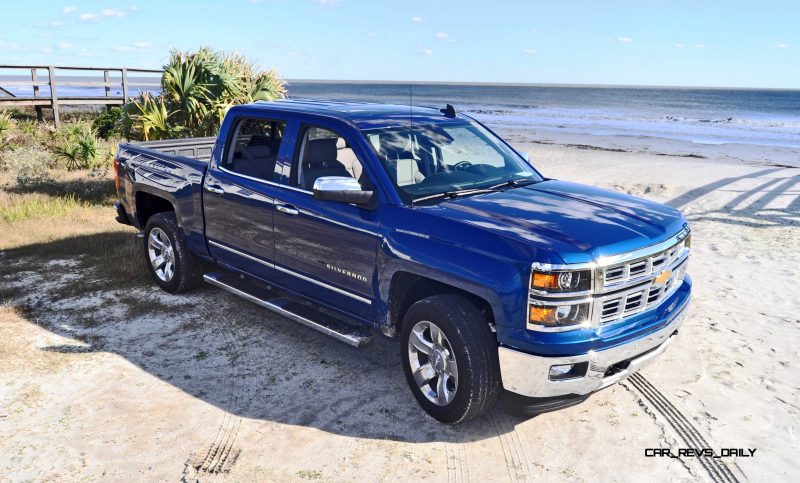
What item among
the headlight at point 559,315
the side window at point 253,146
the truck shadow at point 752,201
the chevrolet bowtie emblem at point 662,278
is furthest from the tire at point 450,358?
the truck shadow at point 752,201

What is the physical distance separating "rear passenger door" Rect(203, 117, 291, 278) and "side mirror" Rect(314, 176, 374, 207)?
0.93 meters

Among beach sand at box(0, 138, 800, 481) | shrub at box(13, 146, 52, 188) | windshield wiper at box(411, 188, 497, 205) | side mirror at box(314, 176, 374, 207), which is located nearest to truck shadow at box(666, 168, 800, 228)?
beach sand at box(0, 138, 800, 481)

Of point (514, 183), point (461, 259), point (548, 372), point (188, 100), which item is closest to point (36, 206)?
point (188, 100)

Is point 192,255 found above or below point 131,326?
above

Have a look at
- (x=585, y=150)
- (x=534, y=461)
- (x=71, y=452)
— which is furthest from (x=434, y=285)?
(x=585, y=150)

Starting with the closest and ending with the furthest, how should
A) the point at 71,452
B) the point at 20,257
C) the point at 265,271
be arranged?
1. the point at 71,452
2. the point at 265,271
3. the point at 20,257

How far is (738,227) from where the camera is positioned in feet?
31.0

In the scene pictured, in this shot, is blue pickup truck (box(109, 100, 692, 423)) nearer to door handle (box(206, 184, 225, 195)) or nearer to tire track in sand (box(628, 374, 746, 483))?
door handle (box(206, 184, 225, 195))

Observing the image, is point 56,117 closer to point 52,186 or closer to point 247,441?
point 52,186

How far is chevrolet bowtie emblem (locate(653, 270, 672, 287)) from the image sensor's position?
13.3ft

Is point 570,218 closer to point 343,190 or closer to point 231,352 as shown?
point 343,190

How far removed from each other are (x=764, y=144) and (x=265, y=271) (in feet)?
86.5

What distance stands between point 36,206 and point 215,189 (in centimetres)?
621

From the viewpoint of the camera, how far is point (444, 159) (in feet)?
16.3
